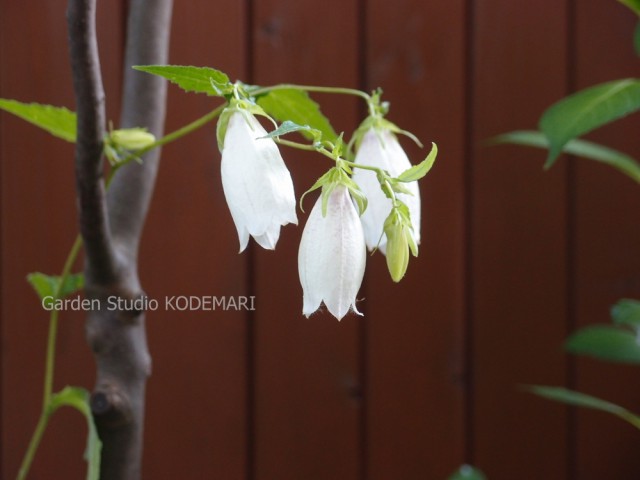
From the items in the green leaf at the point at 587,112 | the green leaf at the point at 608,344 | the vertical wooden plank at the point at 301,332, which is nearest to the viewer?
the green leaf at the point at 587,112

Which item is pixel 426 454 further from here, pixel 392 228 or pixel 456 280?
pixel 392 228

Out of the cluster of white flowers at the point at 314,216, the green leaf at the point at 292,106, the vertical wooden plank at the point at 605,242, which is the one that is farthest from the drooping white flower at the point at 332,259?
the vertical wooden plank at the point at 605,242

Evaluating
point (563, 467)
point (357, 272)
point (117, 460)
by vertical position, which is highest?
point (357, 272)

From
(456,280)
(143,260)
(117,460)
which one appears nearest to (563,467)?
(456,280)

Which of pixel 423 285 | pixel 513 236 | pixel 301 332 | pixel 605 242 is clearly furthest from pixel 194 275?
pixel 605 242

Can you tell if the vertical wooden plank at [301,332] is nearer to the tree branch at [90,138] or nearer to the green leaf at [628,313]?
the green leaf at [628,313]

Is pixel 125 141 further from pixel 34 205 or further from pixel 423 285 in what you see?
pixel 423 285
